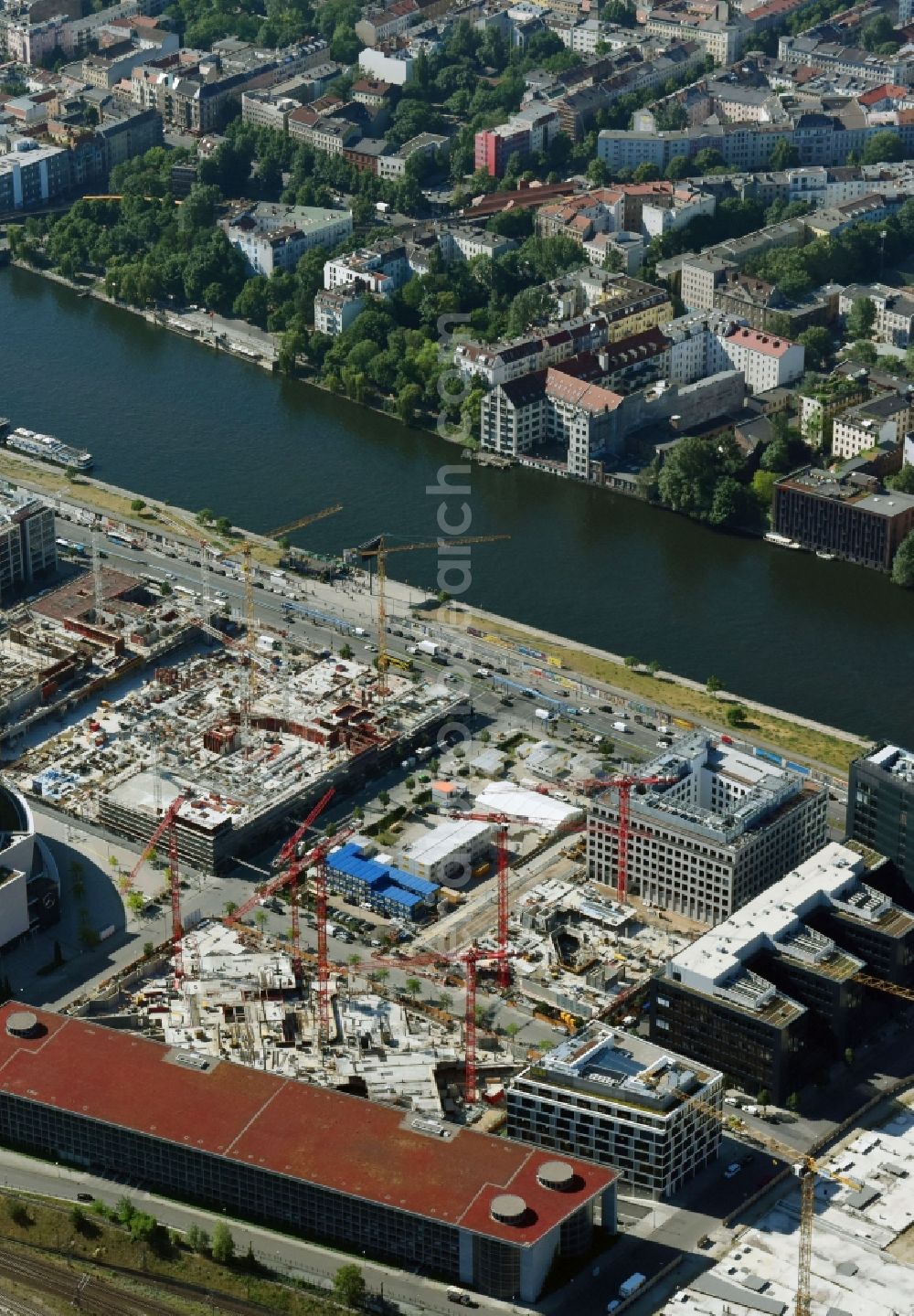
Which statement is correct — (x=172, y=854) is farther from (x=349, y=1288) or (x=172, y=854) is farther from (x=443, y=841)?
(x=349, y=1288)

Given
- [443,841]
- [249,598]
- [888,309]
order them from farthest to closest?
[888,309], [249,598], [443,841]

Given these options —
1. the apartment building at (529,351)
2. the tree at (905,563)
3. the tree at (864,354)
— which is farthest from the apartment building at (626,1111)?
the tree at (864,354)

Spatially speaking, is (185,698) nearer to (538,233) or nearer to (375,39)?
(538,233)

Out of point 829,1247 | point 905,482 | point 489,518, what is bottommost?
point 489,518

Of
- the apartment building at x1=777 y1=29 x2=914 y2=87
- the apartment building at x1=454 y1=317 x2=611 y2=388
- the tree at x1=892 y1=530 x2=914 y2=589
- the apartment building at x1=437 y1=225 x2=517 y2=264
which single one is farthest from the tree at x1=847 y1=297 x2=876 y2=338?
the apartment building at x1=777 y1=29 x2=914 y2=87

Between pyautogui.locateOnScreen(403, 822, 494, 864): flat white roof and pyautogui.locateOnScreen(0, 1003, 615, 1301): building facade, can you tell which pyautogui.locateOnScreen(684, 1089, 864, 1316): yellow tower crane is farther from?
pyautogui.locateOnScreen(403, 822, 494, 864): flat white roof

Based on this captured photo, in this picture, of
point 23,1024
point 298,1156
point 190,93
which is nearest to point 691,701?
point 23,1024
